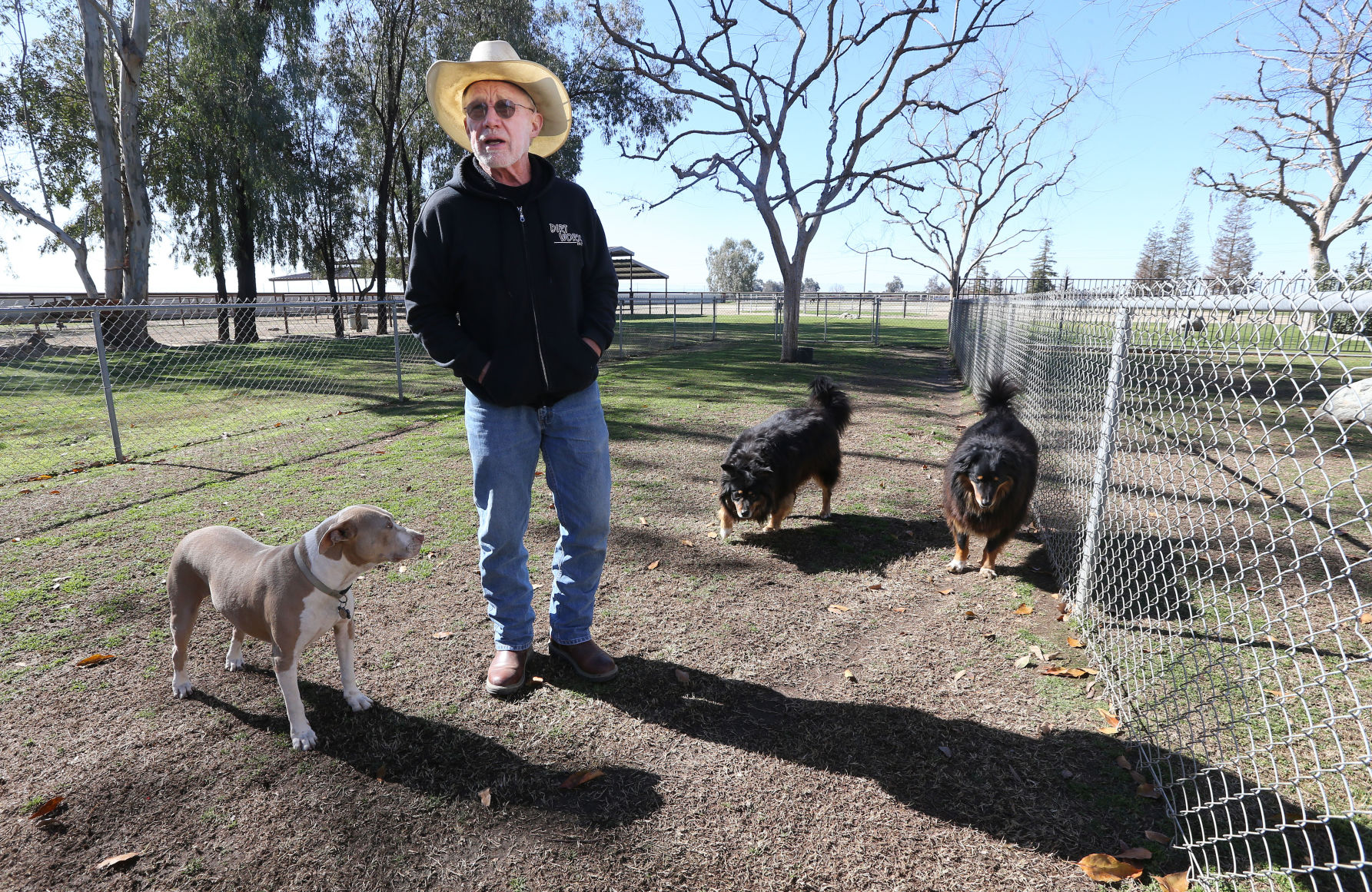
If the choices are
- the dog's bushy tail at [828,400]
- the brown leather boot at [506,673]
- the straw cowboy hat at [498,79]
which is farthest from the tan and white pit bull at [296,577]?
the dog's bushy tail at [828,400]

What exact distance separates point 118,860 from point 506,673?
129 cm

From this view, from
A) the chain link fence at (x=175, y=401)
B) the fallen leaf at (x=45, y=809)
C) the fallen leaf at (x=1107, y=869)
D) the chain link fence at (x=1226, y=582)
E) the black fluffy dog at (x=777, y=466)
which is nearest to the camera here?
the chain link fence at (x=1226, y=582)

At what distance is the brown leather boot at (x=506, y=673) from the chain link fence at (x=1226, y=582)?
2.38m

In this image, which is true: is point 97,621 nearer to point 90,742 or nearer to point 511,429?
point 90,742

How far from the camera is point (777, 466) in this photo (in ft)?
15.4

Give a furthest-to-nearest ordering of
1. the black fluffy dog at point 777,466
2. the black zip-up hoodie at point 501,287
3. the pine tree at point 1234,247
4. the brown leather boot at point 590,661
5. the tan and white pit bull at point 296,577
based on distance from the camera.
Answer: the pine tree at point 1234,247 → the black fluffy dog at point 777,466 → the brown leather boot at point 590,661 → the black zip-up hoodie at point 501,287 → the tan and white pit bull at point 296,577

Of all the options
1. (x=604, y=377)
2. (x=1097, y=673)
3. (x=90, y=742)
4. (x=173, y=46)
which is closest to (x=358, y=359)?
(x=604, y=377)

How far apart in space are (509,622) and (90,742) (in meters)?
1.55

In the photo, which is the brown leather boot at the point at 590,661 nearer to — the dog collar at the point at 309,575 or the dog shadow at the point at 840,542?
the dog collar at the point at 309,575

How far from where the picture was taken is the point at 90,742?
2.54 m

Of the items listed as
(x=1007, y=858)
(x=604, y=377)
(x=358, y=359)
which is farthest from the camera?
(x=358, y=359)

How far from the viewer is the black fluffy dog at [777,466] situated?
15.1 ft

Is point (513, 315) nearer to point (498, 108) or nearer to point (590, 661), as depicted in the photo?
point (498, 108)

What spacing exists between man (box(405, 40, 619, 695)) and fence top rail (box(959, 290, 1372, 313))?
6.92ft
